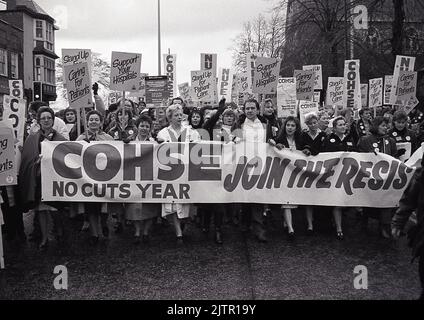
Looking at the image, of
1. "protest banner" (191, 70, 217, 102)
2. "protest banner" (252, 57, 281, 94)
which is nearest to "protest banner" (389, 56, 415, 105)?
"protest banner" (252, 57, 281, 94)

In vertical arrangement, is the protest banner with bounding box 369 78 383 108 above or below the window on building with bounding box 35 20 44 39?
below

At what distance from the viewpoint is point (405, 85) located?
11.3 m

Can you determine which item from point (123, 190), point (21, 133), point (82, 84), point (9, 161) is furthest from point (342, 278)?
point (82, 84)

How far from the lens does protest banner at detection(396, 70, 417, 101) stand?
1130 cm

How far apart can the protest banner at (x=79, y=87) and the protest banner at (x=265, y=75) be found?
10.3 ft

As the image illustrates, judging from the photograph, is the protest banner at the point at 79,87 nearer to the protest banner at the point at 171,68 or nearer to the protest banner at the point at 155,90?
the protest banner at the point at 155,90

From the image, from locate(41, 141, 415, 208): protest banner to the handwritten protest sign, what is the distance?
67cm

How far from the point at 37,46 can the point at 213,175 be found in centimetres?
4759

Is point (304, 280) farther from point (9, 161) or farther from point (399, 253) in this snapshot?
point (9, 161)

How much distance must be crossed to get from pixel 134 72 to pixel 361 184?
464cm

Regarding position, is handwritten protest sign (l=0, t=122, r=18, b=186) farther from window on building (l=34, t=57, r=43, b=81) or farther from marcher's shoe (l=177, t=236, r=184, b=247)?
window on building (l=34, t=57, r=43, b=81)

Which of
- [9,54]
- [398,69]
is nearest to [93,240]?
[398,69]

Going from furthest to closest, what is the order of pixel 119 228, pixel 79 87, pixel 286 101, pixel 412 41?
pixel 412 41 < pixel 286 101 < pixel 79 87 < pixel 119 228

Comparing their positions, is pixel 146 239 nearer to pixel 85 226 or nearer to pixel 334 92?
pixel 85 226
